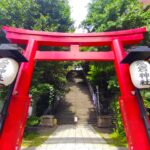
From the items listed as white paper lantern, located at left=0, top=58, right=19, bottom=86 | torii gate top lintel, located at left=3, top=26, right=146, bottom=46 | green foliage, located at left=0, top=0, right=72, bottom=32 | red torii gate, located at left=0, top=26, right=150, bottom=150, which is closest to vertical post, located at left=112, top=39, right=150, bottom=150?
red torii gate, located at left=0, top=26, right=150, bottom=150

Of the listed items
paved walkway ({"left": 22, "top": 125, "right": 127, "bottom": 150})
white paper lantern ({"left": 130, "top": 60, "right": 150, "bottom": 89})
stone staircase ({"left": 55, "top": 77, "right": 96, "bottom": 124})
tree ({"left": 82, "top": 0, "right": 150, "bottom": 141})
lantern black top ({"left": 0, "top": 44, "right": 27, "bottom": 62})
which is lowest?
paved walkway ({"left": 22, "top": 125, "right": 127, "bottom": 150})

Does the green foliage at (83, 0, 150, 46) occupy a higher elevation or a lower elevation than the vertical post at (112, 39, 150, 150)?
higher

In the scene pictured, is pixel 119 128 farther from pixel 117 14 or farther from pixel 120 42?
pixel 117 14

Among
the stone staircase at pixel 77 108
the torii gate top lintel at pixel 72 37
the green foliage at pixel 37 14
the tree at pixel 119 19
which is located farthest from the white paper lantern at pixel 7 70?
the stone staircase at pixel 77 108

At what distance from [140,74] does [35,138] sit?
6809 millimetres

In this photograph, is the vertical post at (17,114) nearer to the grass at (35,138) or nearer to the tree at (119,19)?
the grass at (35,138)

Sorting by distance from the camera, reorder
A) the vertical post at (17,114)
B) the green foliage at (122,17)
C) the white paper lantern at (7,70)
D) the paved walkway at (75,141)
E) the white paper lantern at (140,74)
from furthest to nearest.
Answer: the green foliage at (122,17), the paved walkway at (75,141), the vertical post at (17,114), the white paper lantern at (140,74), the white paper lantern at (7,70)

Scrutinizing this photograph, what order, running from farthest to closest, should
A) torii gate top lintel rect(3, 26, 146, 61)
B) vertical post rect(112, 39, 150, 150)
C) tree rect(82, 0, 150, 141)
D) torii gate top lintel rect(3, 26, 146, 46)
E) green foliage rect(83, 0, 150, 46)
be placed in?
1. green foliage rect(83, 0, 150, 46)
2. tree rect(82, 0, 150, 141)
3. torii gate top lintel rect(3, 26, 146, 46)
4. torii gate top lintel rect(3, 26, 146, 61)
5. vertical post rect(112, 39, 150, 150)

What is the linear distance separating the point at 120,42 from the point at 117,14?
186 inches

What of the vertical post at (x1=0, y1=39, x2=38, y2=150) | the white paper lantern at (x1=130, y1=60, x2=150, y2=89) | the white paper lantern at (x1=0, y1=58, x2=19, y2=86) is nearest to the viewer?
the white paper lantern at (x1=0, y1=58, x2=19, y2=86)

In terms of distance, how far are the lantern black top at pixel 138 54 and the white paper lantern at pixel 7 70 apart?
282cm

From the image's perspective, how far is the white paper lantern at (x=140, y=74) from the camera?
17.5ft

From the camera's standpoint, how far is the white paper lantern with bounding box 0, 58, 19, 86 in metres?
5.21

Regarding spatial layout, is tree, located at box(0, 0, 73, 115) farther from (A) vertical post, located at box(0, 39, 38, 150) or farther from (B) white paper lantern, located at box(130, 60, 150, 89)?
(B) white paper lantern, located at box(130, 60, 150, 89)
